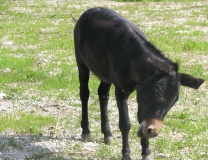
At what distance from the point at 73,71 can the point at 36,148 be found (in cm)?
566

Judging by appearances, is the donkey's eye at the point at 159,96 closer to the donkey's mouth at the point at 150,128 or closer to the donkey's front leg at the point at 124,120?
the donkey's mouth at the point at 150,128

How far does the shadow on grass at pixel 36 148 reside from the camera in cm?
882

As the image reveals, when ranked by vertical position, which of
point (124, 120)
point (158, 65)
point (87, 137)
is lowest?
point (87, 137)

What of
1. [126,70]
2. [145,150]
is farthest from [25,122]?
[126,70]

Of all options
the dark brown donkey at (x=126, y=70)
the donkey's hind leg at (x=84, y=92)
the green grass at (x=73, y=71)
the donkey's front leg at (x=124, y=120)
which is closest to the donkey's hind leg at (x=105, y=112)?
the dark brown donkey at (x=126, y=70)

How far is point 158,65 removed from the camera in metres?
7.32

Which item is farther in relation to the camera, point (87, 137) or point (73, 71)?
point (73, 71)

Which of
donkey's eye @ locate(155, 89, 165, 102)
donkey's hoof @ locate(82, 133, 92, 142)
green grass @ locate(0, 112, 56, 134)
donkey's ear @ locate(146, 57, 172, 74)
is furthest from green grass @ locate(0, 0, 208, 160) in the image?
donkey's eye @ locate(155, 89, 165, 102)

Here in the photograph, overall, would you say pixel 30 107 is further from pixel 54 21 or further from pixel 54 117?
pixel 54 21

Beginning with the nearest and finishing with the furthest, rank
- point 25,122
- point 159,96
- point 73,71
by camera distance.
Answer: point 159,96 → point 25,122 → point 73,71

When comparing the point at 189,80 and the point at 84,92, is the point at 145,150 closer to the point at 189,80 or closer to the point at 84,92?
the point at 189,80

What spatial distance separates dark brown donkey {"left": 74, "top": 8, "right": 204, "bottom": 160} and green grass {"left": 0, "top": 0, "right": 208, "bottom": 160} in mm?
390

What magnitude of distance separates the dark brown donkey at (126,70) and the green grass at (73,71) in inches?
15.3

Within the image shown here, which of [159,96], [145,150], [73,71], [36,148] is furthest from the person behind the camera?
[73,71]
